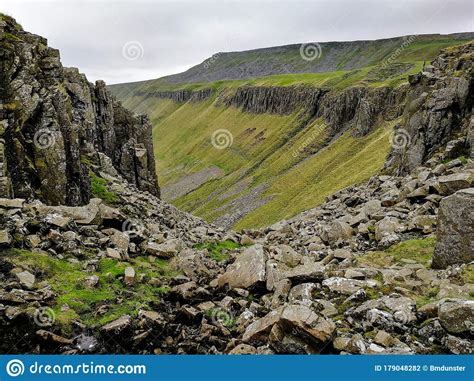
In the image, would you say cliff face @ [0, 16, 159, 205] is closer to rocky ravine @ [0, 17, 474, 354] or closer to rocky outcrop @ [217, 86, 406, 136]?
rocky ravine @ [0, 17, 474, 354]

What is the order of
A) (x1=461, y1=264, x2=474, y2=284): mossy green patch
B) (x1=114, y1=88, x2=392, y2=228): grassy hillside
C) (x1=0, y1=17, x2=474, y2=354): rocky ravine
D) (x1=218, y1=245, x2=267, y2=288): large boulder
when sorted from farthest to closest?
(x1=114, y1=88, x2=392, y2=228): grassy hillside → (x1=218, y1=245, x2=267, y2=288): large boulder → (x1=461, y1=264, x2=474, y2=284): mossy green patch → (x1=0, y1=17, x2=474, y2=354): rocky ravine

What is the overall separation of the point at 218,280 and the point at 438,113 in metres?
27.4

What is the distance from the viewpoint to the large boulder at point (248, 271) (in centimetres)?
1903

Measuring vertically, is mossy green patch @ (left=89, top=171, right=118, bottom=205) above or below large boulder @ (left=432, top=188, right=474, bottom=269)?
above

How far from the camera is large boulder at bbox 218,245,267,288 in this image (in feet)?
62.4

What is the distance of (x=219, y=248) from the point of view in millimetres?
29016

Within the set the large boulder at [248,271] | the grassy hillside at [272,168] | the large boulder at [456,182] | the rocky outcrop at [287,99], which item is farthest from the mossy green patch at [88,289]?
the rocky outcrop at [287,99]

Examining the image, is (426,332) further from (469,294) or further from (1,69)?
(1,69)

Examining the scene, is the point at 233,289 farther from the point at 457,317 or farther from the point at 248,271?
the point at 457,317

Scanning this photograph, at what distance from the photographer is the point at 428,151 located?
121 feet

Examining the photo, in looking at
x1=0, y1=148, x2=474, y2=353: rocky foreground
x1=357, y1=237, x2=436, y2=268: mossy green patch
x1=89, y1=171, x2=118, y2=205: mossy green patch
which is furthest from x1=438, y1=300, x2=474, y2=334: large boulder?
x1=89, y1=171, x2=118, y2=205: mossy green patch

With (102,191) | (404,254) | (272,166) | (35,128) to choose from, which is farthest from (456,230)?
(272,166)

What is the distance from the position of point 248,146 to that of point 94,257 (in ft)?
467

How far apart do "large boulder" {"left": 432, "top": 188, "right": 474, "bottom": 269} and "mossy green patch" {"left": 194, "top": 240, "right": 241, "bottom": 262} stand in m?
12.9
